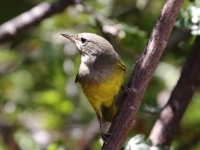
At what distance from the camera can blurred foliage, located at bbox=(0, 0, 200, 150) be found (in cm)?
382

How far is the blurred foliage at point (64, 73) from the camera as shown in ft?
12.5

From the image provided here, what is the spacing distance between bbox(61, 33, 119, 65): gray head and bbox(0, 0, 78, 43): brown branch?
1.76ft

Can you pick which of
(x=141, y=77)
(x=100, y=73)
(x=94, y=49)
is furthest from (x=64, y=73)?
(x=141, y=77)

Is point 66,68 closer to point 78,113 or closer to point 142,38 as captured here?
point 78,113

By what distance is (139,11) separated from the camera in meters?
4.16

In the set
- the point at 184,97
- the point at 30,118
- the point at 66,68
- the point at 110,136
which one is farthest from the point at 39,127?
the point at 110,136

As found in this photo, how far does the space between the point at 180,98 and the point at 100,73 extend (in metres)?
0.52

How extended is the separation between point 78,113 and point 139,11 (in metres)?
1.12

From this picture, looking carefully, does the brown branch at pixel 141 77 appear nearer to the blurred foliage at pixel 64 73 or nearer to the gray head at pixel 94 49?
the gray head at pixel 94 49

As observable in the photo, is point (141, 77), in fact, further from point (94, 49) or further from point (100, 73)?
point (94, 49)

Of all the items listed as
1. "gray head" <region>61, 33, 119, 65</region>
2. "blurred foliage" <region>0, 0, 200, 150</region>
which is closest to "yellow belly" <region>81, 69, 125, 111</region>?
"gray head" <region>61, 33, 119, 65</region>

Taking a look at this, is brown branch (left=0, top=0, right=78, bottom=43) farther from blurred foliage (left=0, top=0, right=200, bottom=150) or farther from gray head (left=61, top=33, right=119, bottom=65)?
gray head (left=61, top=33, right=119, bottom=65)

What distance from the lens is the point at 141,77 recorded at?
2436 millimetres

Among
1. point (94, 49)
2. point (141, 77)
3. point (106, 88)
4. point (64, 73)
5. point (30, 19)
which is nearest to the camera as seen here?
point (141, 77)
